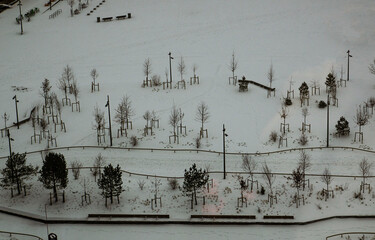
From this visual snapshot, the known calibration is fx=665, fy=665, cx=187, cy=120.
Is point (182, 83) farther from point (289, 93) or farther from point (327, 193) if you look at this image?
point (327, 193)

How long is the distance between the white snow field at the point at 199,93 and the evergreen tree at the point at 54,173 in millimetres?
1761

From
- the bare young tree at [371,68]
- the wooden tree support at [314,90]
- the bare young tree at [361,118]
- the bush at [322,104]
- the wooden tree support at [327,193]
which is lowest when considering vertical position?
the wooden tree support at [327,193]

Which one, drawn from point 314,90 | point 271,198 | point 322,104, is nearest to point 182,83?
point 314,90

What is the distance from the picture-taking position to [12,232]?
5219cm

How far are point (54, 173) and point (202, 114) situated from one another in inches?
702

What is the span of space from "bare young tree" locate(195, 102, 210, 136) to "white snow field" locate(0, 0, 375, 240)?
1.63 feet

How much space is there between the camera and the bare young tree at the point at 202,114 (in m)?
67.2

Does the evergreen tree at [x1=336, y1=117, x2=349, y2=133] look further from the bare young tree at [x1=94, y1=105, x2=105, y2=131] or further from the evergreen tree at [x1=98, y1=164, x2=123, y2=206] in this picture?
the bare young tree at [x1=94, y1=105, x2=105, y2=131]

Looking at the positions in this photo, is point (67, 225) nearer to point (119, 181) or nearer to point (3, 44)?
point (119, 181)

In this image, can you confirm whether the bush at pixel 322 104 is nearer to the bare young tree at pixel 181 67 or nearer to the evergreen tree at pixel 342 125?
the evergreen tree at pixel 342 125

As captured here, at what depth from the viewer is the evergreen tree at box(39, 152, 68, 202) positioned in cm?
5556

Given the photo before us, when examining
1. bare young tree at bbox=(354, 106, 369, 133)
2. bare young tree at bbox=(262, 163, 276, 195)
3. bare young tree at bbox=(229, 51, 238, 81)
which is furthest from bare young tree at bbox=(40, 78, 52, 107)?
bare young tree at bbox=(354, 106, 369, 133)

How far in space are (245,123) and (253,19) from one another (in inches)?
1431

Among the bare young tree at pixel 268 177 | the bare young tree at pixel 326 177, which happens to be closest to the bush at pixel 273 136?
the bare young tree at pixel 268 177
